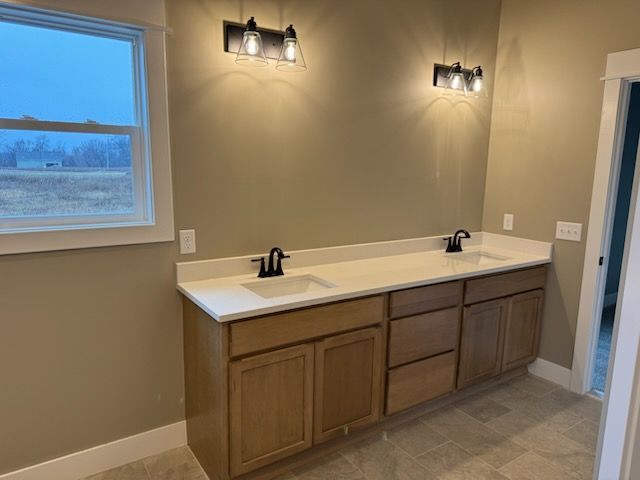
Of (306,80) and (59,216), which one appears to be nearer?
(59,216)

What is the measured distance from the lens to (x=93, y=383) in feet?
7.00

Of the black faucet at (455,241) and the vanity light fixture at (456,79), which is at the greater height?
the vanity light fixture at (456,79)

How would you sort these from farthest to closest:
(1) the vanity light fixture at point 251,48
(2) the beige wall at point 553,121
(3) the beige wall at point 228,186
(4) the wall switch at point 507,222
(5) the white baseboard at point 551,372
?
(4) the wall switch at point 507,222, (5) the white baseboard at point 551,372, (2) the beige wall at point 553,121, (1) the vanity light fixture at point 251,48, (3) the beige wall at point 228,186

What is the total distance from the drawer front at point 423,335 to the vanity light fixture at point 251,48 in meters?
1.52

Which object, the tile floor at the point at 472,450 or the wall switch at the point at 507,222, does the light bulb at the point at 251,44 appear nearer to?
the tile floor at the point at 472,450

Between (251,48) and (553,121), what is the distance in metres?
2.08

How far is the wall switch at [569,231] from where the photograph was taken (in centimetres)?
293

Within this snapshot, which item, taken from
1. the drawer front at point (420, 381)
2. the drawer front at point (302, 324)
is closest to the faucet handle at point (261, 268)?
the drawer front at point (302, 324)

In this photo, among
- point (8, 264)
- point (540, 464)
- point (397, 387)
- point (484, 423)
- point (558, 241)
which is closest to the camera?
point (8, 264)

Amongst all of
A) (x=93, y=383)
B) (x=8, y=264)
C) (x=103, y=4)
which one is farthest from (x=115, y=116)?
(x=93, y=383)

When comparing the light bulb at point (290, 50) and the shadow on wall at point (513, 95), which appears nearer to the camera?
the light bulb at point (290, 50)

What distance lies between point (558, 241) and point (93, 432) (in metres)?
3.00

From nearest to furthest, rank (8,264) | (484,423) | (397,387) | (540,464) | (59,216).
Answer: (8,264) < (59,216) < (540,464) < (397,387) < (484,423)

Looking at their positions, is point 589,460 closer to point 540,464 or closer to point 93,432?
point 540,464
